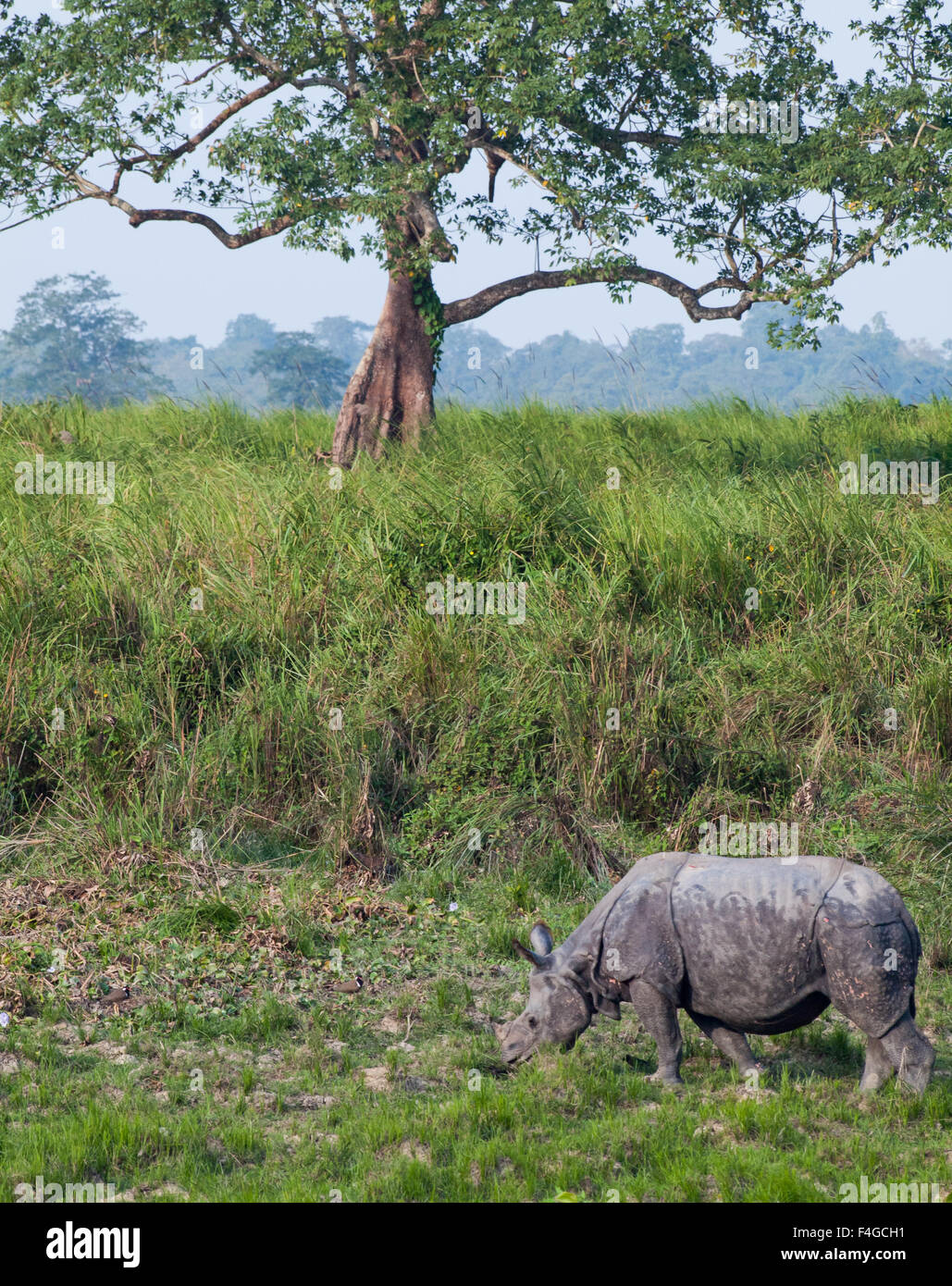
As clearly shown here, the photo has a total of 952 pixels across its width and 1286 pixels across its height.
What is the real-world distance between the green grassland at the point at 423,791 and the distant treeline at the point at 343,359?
30450 mm

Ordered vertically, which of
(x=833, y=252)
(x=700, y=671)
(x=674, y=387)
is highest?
(x=674, y=387)

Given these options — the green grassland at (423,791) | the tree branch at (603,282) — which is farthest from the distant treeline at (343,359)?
the green grassland at (423,791)

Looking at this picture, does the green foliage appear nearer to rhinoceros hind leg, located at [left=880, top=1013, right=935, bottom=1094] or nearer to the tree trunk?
the tree trunk

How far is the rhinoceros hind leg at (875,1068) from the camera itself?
5.20 metres

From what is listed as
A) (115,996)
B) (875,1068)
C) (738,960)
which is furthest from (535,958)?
(115,996)

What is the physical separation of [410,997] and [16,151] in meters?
11.6

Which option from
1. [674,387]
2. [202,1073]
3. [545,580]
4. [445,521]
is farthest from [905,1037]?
[674,387]

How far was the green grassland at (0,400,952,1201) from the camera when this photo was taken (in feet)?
16.6

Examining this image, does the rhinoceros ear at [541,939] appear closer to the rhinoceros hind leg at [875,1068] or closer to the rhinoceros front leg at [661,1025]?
the rhinoceros front leg at [661,1025]

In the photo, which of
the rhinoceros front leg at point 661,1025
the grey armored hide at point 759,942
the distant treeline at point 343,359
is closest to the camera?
the grey armored hide at point 759,942

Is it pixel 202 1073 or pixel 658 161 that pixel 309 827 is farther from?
pixel 658 161

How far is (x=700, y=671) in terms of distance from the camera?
8938 millimetres

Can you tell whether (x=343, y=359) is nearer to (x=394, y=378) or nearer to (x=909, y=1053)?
(x=394, y=378)

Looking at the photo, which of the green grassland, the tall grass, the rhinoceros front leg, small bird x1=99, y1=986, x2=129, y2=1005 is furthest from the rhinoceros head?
the tall grass
